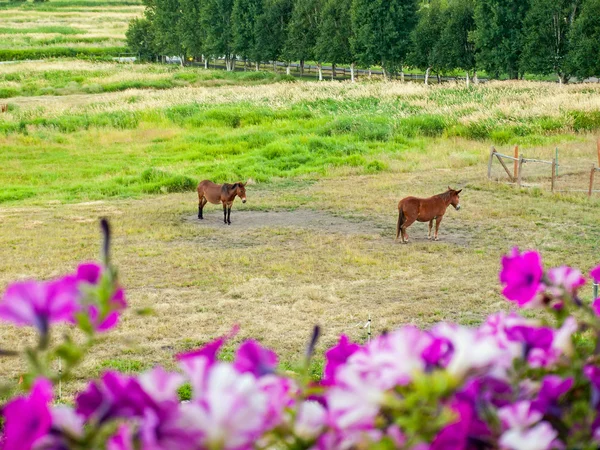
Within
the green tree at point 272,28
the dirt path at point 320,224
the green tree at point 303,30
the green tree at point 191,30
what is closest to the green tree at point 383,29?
the green tree at point 303,30

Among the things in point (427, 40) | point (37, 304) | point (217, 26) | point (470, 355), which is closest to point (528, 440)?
point (470, 355)

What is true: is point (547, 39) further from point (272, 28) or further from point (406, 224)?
point (406, 224)

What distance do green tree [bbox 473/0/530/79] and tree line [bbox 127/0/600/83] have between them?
0.06 metres

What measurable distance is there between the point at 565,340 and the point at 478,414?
0.23 m

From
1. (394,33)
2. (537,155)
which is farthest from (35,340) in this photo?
(394,33)

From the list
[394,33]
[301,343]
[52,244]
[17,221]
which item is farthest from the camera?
[394,33]

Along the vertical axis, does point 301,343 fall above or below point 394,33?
below

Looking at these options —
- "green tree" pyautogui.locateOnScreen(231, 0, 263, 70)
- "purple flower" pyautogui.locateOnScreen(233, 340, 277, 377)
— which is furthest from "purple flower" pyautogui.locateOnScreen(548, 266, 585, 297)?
"green tree" pyautogui.locateOnScreen(231, 0, 263, 70)

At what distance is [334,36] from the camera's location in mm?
58562

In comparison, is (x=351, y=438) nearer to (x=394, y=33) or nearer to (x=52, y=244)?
(x=52, y=244)

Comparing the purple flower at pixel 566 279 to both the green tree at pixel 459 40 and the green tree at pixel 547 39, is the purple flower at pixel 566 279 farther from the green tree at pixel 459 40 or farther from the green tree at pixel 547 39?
the green tree at pixel 459 40

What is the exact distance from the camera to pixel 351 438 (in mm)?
935

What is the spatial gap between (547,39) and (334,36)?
16.7m

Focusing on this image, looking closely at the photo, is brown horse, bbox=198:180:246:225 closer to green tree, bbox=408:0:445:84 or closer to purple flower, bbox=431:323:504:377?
purple flower, bbox=431:323:504:377
